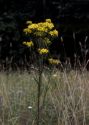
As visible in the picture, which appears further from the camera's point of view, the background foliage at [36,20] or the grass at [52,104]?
the background foliage at [36,20]

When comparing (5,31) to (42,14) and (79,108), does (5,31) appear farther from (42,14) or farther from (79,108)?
(79,108)

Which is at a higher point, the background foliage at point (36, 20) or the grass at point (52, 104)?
the background foliage at point (36, 20)

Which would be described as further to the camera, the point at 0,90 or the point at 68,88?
the point at 0,90

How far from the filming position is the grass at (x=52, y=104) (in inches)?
199

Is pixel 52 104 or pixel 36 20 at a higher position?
pixel 36 20

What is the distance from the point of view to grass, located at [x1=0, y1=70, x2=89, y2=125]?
5062 mm

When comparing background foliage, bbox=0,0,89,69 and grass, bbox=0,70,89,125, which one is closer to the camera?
grass, bbox=0,70,89,125

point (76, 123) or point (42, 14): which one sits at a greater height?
point (42, 14)

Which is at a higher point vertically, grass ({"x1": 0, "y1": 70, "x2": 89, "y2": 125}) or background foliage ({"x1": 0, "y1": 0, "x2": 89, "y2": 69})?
background foliage ({"x1": 0, "y1": 0, "x2": 89, "y2": 69})

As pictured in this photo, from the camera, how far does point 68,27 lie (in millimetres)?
11781

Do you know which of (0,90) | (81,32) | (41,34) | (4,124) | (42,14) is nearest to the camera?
(41,34)

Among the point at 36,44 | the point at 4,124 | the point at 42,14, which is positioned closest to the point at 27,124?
the point at 4,124

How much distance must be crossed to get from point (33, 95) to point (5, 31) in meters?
6.28

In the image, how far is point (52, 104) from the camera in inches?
213
